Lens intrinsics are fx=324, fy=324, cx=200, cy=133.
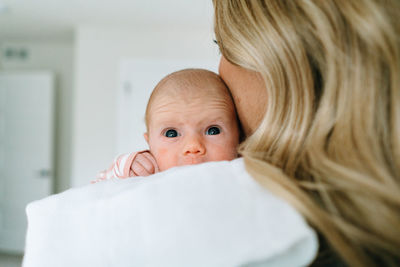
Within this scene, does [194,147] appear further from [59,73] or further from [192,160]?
[59,73]

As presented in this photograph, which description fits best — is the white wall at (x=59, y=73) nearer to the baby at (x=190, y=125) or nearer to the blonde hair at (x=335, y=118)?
the baby at (x=190, y=125)

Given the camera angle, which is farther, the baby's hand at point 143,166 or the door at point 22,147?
the door at point 22,147

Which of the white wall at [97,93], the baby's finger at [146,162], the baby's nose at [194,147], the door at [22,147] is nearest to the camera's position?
the baby's nose at [194,147]

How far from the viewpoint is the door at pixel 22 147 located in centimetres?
475

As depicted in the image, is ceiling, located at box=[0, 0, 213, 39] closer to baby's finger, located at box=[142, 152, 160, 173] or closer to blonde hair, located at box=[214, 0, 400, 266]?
baby's finger, located at box=[142, 152, 160, 173]

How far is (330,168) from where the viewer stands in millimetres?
427

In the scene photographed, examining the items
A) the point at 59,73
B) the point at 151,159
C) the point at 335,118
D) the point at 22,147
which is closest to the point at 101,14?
the point at 59,73

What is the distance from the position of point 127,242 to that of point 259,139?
26 cm

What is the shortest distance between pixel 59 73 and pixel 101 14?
1.88 m

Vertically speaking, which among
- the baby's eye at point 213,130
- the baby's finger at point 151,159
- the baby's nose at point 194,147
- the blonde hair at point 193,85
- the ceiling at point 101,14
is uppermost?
the ceiling at point 101,14

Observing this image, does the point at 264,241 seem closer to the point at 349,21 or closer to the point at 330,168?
the point at 330,168

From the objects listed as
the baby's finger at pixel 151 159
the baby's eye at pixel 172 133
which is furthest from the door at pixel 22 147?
the baby's eye at pixel 172 133

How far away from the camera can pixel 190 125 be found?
778 millimetres

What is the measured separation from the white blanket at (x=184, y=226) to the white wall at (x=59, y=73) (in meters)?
5.04
